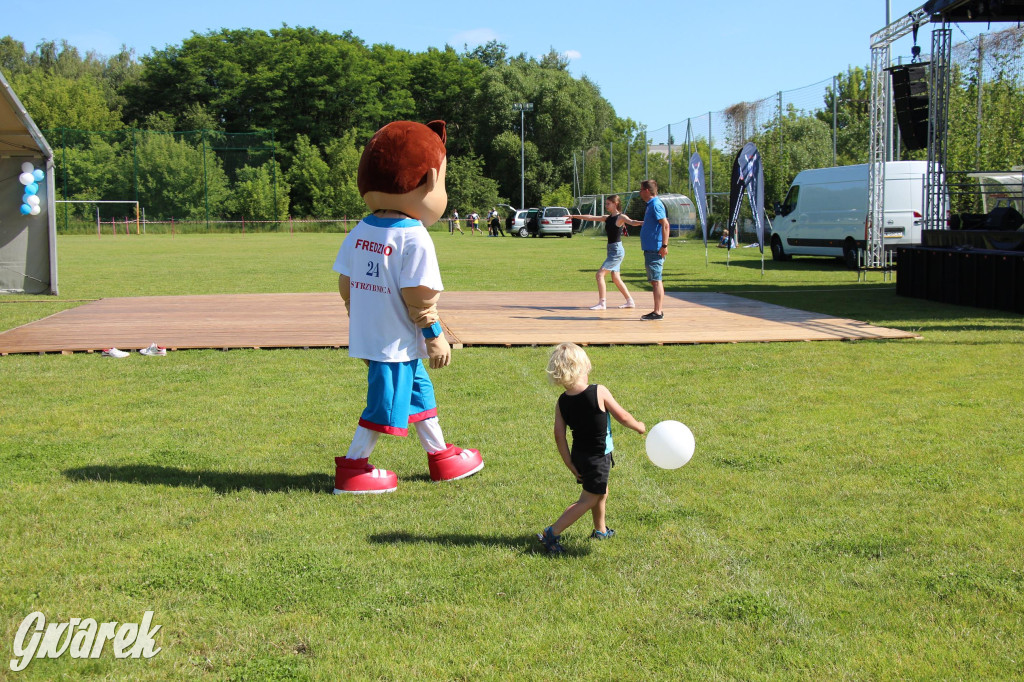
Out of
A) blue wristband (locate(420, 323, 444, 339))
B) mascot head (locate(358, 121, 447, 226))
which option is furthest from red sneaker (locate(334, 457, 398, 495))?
mascot head (locate(358, 121, 447, 226))

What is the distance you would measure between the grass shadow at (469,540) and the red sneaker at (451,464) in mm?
887

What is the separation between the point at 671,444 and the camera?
158 inches

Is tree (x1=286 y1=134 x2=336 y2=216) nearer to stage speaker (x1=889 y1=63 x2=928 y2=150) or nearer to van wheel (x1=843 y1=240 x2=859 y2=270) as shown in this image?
van wheel (x1=843 y1=240 x2=859 y2=270)

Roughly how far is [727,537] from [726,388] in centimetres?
379

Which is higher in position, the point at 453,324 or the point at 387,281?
the point at 387,281

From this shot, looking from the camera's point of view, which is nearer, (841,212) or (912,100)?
(912,100)

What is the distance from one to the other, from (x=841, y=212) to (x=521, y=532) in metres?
21.4

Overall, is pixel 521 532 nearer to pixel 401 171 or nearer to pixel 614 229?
pixel 401 171

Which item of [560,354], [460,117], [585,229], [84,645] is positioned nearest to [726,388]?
[560,354]

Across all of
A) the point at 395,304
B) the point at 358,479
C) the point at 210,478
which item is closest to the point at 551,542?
the point at 358,479

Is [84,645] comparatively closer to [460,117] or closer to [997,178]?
[997,178]

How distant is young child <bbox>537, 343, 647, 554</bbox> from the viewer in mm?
4125

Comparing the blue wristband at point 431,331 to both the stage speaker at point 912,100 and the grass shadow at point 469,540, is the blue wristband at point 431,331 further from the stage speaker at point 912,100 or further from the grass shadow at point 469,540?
A: the stage speaker at point 912,100

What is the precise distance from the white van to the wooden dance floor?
896cm
